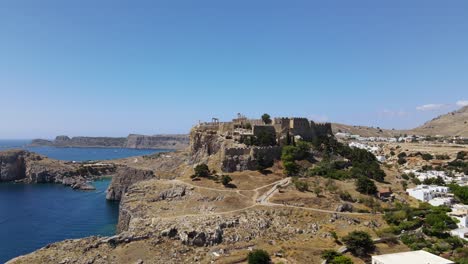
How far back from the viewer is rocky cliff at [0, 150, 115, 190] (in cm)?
10619

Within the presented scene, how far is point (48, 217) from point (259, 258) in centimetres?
4571

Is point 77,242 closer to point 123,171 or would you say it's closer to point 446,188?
point 123,171

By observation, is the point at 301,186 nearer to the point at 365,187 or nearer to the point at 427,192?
the point at 365,187

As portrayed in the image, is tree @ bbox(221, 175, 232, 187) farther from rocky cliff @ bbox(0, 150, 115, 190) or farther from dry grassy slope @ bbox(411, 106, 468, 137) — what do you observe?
dry grassy slope @ bbox(411, 106, 468, 137)

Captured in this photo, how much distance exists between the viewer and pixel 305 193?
47250 millimetres

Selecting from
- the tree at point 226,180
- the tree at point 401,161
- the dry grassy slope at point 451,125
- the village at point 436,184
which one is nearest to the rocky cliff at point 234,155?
the tree at point 226,180

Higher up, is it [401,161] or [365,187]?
[401,161]

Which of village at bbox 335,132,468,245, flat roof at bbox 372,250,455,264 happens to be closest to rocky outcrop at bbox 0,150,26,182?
village at bbox 335,132,468,245

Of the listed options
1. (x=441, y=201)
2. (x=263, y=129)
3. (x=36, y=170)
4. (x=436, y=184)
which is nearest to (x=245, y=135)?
(x=263, y=129)

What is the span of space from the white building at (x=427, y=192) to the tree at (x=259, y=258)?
2992 centimetres

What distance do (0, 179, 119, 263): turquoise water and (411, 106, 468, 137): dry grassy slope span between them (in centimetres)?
13530

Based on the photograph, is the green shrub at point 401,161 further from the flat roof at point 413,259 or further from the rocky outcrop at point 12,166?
the rocky outcrop at point 12,166

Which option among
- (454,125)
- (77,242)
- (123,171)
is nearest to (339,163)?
(77,242)

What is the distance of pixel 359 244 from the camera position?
34.8 m
